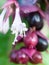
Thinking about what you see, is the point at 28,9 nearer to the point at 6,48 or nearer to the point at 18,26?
the point at 18,26

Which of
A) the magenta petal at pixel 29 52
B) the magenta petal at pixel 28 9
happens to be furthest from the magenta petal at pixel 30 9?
the magenta petal at pixel 29 52

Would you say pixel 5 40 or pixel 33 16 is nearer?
pixel 33 16

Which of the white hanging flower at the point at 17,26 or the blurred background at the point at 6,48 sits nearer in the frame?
the white hanging flower at the point at 17,26

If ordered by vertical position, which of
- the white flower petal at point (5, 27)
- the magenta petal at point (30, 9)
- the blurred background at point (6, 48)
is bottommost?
the blurred background at point (6, 48)

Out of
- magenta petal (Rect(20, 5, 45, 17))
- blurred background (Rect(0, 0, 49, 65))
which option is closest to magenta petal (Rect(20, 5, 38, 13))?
magenta petal (Rect(20, 5, 45, 17))

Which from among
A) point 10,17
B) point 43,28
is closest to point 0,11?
point 10,17

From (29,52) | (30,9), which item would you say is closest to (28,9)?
(30,9)

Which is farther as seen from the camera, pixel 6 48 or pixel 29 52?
pixel 6 48

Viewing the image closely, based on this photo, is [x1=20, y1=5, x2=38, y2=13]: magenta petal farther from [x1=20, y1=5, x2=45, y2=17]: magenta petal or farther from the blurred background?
the blurred background

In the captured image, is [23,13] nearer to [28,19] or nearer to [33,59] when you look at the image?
A: [28,19]

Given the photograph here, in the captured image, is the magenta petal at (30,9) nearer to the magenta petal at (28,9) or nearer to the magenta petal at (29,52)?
the magenta petal at (28,9)

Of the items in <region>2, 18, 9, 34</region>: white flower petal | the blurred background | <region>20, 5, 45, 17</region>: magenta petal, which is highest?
<region>20, 5, 45, 17</region>: magenta petal
